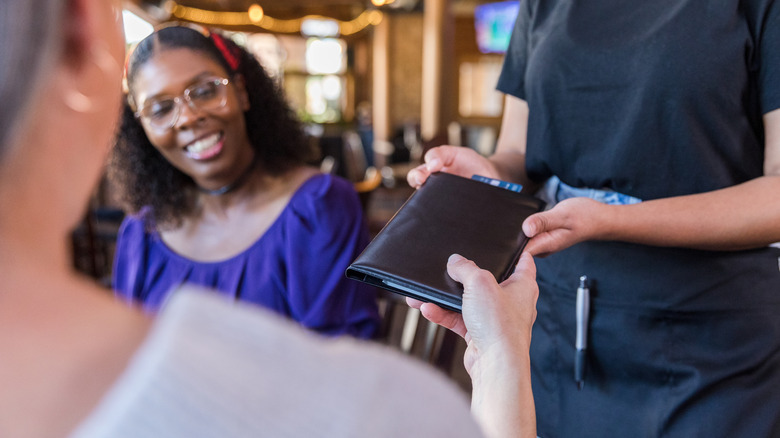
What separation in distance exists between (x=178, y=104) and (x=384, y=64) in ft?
31.6

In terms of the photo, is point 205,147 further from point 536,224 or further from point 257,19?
point 257,19

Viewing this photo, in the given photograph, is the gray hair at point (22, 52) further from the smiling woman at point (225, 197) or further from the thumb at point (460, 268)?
the smiling woman at point (225, 197)

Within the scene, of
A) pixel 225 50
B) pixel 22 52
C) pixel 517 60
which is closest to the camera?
pixel 22 52

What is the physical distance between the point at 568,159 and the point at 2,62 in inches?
37.9

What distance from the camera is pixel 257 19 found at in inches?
420

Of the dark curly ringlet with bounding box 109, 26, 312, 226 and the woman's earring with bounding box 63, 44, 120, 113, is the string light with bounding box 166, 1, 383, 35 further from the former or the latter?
the woman's earring with bounding box 63, 44, 120, 113

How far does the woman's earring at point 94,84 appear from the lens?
35 cm

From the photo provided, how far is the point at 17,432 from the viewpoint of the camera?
33cm

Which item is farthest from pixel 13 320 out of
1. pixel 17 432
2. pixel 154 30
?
pixel 154 30

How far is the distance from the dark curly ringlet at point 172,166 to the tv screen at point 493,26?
285 inches

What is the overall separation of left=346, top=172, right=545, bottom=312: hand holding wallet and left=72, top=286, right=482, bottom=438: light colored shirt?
463 millimetres

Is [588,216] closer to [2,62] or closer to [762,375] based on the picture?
[762,375]

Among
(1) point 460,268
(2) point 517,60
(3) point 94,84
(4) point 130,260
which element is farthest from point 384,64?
(3) point 94,84

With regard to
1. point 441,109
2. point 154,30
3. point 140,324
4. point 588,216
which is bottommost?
point 441,109
